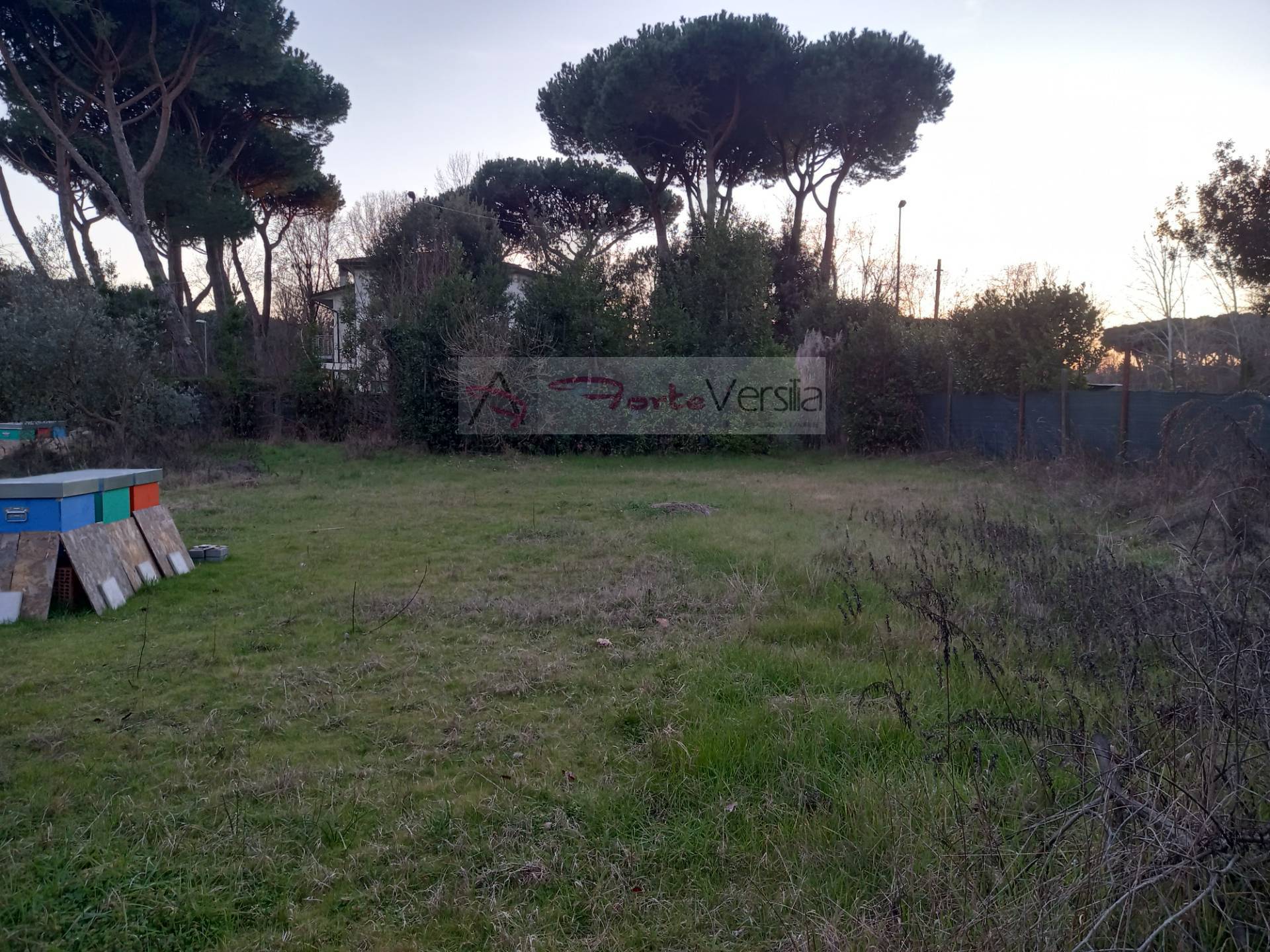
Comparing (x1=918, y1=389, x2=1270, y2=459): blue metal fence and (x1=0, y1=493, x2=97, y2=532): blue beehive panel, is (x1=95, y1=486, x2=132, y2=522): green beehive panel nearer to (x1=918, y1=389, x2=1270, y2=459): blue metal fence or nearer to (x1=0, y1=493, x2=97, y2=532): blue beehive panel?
(x1=0, y1=493, x2=97, y2=532): blue beehive panel

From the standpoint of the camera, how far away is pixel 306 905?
2256mm

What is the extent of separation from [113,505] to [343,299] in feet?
51.8

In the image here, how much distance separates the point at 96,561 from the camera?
528cm

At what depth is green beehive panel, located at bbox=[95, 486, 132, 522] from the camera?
5.45 meters

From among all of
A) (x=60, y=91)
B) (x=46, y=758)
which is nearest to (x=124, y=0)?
(x=60, y=91)

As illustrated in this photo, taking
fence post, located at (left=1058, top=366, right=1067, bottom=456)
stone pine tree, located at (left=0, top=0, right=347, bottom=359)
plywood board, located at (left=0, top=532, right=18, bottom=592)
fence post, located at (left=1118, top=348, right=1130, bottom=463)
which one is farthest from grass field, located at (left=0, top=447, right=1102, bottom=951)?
stone pine tree, located at (left=0, top=0, right=347, bottom=359)

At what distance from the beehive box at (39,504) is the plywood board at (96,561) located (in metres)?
0.11

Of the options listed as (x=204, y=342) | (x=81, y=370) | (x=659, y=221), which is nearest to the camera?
(x=81, y=370)

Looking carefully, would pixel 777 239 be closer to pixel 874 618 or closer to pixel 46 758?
pixel 874 618

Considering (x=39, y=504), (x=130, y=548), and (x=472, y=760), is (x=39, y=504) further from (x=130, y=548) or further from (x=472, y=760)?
(x=472, y=760)

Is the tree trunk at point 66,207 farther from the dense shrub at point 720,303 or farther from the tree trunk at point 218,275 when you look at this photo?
Answer: the dense shrub at point 720,303

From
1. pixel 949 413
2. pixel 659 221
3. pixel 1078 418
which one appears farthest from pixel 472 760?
pixel 659 221

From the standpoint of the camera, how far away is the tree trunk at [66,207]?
59.6 feet

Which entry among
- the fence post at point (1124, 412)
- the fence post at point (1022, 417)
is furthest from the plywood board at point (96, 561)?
the fence post at point (1022, 417)
